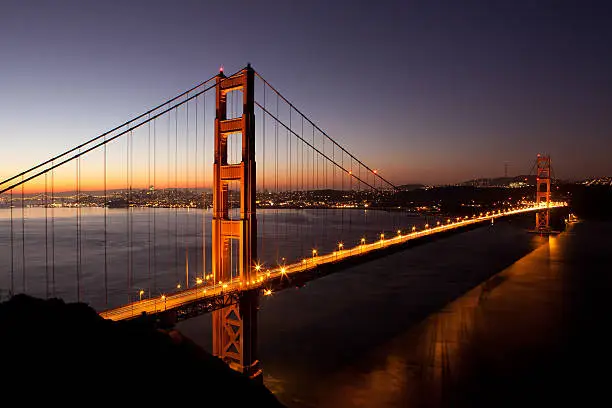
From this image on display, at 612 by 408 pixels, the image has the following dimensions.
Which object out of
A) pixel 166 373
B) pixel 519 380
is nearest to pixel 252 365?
pixel 166 373

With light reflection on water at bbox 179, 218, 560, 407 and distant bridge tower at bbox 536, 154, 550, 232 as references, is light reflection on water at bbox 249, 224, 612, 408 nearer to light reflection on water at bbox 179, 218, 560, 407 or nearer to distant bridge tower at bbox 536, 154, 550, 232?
light reflection on water at bbox 179, 218, 560, 407

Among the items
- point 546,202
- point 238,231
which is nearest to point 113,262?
point 238,231

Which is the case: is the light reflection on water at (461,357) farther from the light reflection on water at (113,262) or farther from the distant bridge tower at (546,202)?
the distant bridge tower at (546,202)

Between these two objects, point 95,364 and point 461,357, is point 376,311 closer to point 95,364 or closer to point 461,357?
point 461,357

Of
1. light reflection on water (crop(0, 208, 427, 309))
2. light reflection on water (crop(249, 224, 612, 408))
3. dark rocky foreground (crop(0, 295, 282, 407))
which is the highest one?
dark rocky foreground (crop(0, 295, 282, 407))

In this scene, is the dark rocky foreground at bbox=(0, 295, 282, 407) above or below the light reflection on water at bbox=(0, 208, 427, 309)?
above

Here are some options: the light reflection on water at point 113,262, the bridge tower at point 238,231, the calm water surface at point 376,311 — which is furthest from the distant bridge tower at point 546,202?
the bridge tower at point 238,231

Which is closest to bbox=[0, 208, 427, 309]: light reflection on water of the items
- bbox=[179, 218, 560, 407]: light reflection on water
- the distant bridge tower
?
bbox=[179, 218, 560, 407]: light reflection on water
